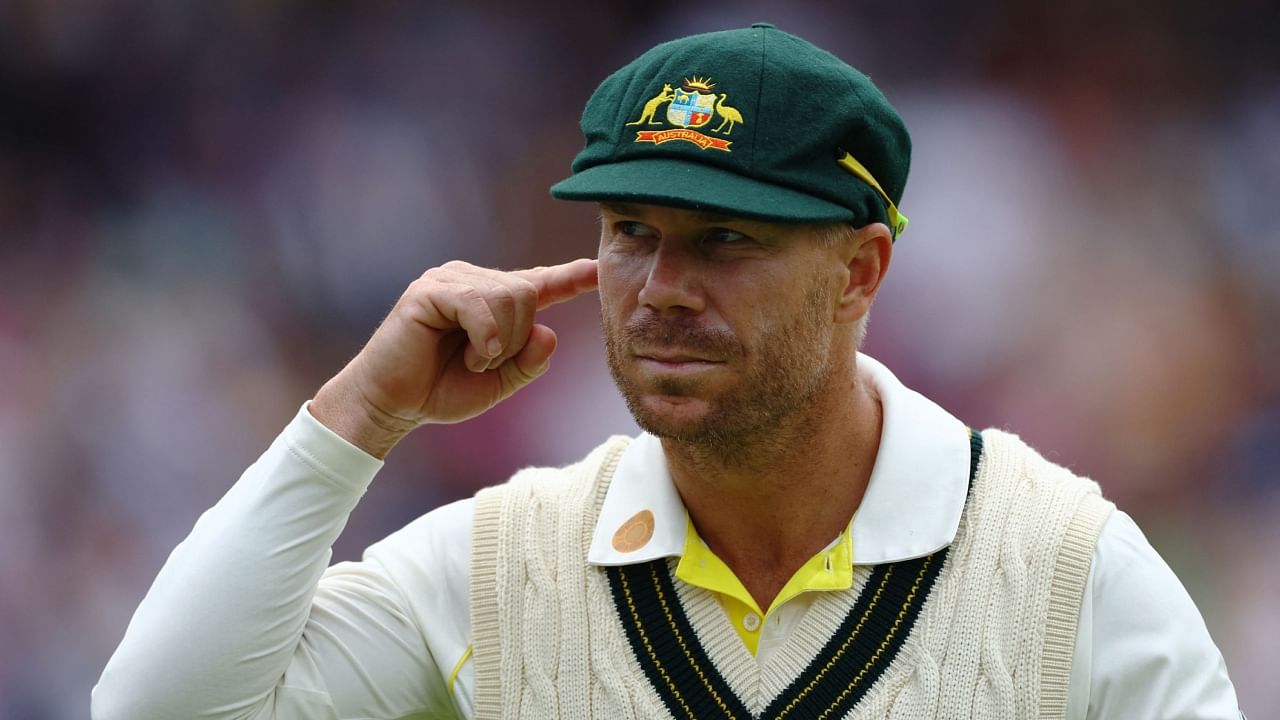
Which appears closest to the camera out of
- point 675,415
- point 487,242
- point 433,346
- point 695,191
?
point 695,191

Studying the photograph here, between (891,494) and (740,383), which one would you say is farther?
(891,494)

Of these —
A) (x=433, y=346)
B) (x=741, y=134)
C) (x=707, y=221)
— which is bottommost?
(x=433, y=346)

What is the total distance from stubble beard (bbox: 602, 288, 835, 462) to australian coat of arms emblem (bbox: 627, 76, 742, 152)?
28cm

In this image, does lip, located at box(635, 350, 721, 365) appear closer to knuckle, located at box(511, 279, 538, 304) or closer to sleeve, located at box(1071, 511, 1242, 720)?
knuckle, located at box(511, 279, 538, 304)

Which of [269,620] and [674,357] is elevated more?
[674,357]

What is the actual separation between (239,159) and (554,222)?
1.20 metres

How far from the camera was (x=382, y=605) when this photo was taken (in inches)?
100

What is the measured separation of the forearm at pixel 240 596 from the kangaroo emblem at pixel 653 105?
715mm

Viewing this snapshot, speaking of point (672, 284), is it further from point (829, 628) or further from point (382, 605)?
point (382, 605)

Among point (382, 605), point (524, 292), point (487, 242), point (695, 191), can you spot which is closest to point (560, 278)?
point (524, 292)

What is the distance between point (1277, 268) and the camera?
5.18 metres

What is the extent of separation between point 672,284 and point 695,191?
16 centimetres

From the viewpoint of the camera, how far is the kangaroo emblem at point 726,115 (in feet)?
7.68

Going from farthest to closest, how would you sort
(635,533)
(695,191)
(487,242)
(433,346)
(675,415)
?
(487,242) < (635,533) < (433,346) < (675,415) < (695,191)
